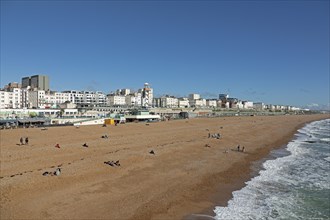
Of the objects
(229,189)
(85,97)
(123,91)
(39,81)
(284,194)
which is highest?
(39,81)

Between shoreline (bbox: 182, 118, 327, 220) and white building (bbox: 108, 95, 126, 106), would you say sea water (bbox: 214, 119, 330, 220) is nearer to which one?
shoreline (bbox: 182, 118, 327, 220)

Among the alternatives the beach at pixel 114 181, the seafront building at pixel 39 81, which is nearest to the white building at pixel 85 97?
the seafront building at pixel 39 81

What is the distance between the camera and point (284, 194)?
A: 49.8ft

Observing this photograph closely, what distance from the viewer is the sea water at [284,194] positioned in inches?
489

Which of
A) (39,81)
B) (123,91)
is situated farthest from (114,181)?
(123,91)

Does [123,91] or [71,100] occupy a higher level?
[123,91]

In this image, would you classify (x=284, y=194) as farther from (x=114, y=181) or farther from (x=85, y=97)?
(x=85, y=97)

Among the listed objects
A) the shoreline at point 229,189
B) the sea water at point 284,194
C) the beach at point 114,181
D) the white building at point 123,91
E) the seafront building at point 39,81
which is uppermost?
the seafront building at point 39,81

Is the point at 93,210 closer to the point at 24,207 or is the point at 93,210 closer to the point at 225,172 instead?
the point at 24,207

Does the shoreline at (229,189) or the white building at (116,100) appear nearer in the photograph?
the shoreline at (229,189)

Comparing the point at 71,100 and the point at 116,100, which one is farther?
the point at 116,100

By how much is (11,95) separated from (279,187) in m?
109

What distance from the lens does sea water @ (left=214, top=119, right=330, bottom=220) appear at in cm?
1241

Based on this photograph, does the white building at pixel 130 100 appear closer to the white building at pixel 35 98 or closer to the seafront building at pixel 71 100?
the seafront building at pixel 71 100
